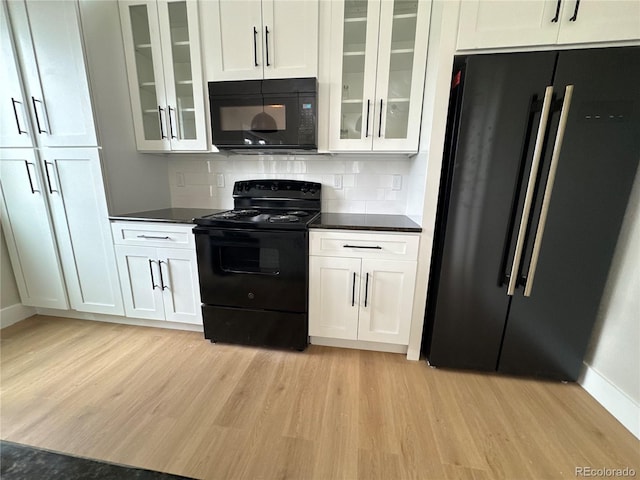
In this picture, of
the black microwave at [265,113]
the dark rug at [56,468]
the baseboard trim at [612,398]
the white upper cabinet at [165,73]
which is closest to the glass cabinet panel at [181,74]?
the white upper cabinet at [165,73]

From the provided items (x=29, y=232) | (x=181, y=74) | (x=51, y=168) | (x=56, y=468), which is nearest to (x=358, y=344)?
(x=56, y=468)

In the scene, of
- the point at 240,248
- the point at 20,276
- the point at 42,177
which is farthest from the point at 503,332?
the point at 20,276

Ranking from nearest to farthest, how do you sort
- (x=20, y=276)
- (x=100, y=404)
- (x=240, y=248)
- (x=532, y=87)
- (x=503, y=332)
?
1. (x=532, y=87)
2. (x=100, y=404)
3. (x=503, y=332)
4. (x=240, y=248)
5. (x=20, y=276)

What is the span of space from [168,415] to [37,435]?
57cm

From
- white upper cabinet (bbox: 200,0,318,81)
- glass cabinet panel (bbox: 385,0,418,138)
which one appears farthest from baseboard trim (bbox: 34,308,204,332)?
glass cabinet panel (bbox: 385,0,418,138)

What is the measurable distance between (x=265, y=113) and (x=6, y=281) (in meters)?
2.51

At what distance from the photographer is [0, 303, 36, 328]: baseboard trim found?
2.13 m

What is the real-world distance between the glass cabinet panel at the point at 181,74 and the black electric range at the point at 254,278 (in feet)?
2.48

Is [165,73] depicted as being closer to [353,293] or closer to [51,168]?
[51,168]

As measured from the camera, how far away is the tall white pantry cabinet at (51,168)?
171 centimetres

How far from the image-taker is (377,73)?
5.57ft

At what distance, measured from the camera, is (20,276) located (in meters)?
2.16

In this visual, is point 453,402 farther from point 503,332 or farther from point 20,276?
point 20,276

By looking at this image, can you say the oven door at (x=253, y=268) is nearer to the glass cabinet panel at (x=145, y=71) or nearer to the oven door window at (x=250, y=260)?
the oven door window at (x=250, y=260)
